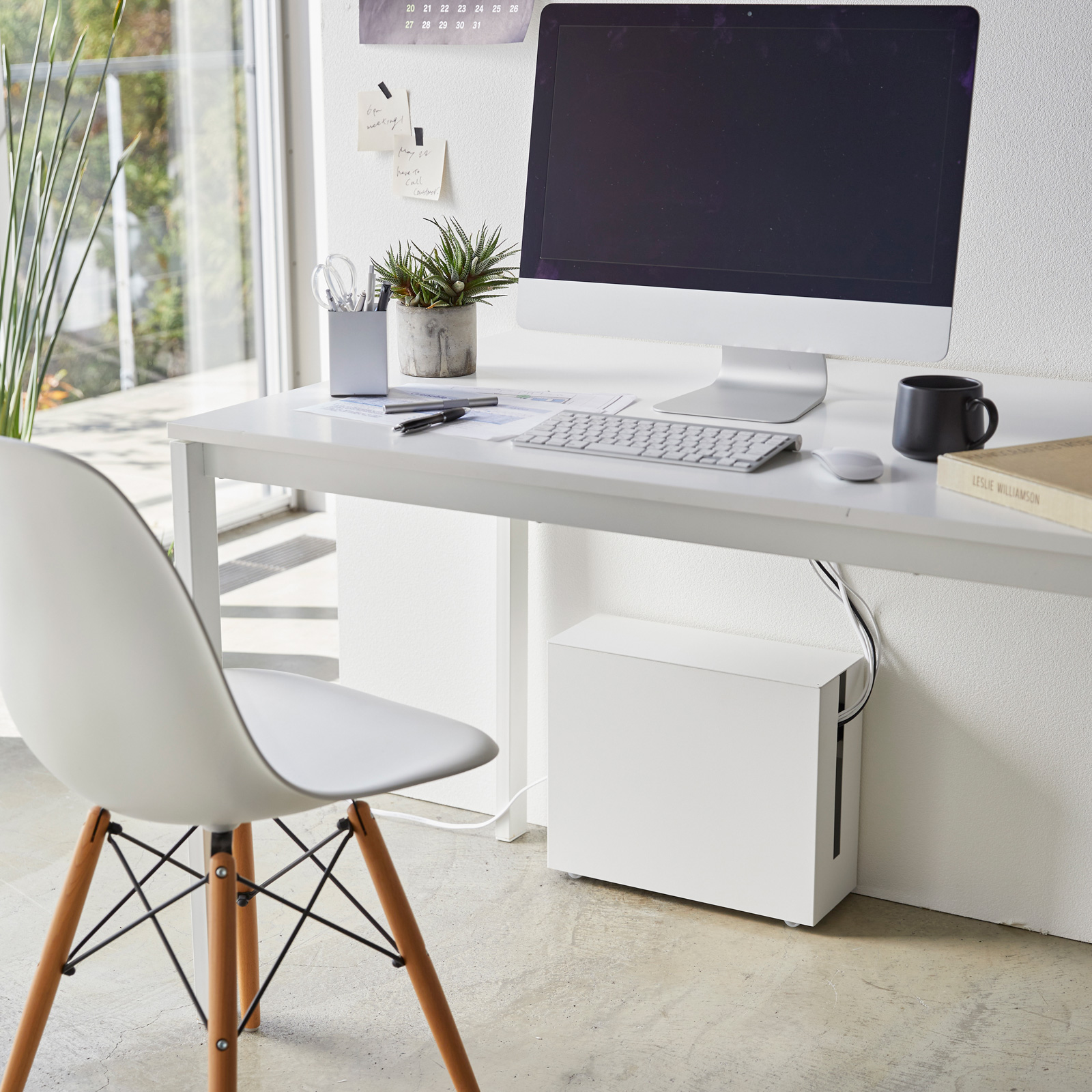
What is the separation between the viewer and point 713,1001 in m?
1.80

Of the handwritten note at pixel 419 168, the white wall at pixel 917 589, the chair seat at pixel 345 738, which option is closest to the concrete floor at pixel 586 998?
the white wall at pixel 917 589

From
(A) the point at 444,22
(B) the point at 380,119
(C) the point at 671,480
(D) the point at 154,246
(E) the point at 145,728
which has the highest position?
(A) the point at 444,22

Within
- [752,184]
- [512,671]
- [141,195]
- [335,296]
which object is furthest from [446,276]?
[141,195]

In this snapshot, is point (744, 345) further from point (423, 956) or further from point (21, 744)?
point (21, 744)

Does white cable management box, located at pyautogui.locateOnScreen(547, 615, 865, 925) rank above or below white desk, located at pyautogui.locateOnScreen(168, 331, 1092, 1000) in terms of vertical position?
below

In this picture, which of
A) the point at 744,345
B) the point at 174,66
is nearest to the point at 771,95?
the point at 744,345

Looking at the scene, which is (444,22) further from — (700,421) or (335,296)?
(700,421)

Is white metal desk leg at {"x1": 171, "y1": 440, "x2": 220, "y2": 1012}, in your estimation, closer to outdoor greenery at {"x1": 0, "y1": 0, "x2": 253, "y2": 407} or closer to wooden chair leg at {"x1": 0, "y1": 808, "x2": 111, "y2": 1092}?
wooden chair leg at {"x1": 0, "y1": 808, "x2": 111, "y2": 1092}

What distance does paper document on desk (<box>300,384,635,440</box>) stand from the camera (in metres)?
1.55

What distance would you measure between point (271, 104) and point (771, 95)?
2454mm

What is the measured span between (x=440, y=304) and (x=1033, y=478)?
0.85 metres

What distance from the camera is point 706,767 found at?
1.97m

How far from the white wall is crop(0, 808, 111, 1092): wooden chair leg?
99cm

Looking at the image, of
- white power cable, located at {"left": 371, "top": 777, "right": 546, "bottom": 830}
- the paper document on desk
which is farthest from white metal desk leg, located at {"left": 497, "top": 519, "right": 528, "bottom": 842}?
the paper document on desk
